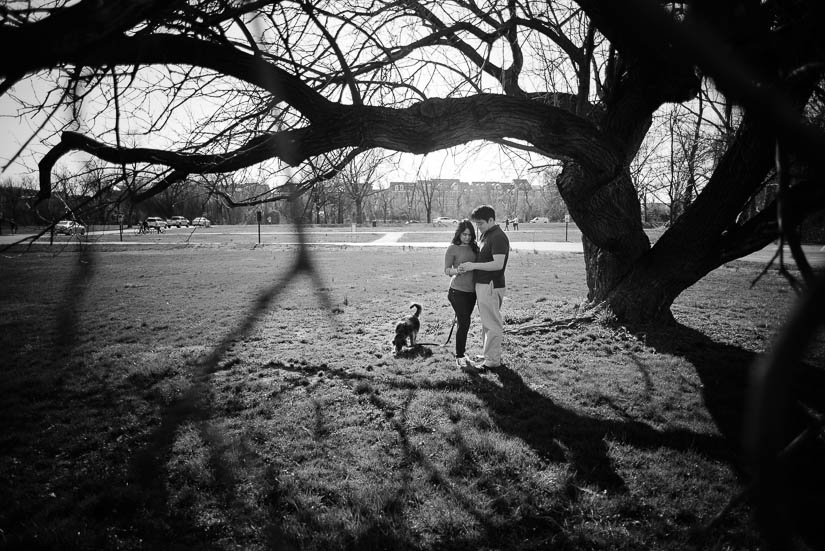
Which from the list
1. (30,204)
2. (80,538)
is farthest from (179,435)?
(30,204)

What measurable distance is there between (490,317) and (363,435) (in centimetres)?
227

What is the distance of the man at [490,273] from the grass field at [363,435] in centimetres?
39

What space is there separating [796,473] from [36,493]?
571cm

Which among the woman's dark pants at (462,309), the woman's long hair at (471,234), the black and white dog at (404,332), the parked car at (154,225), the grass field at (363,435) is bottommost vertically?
the grass field at (363,435)

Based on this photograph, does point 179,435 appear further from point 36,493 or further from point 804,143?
point 804,143

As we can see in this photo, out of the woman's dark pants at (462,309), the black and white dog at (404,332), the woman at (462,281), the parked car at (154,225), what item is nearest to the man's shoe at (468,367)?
the woman at (462,281)

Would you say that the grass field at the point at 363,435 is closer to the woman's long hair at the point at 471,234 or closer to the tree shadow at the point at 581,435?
the tree shadow at the point at 581,435

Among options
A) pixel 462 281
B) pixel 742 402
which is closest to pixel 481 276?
pixel 462 281

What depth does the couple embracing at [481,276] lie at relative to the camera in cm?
514

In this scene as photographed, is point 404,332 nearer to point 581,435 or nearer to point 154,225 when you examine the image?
point 581,435

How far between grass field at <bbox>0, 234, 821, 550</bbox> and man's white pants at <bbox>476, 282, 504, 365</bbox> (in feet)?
0.88

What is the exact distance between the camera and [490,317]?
5258mm

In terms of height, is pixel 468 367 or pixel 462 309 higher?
pixel 462 309

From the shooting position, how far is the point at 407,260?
18469 millimetres
